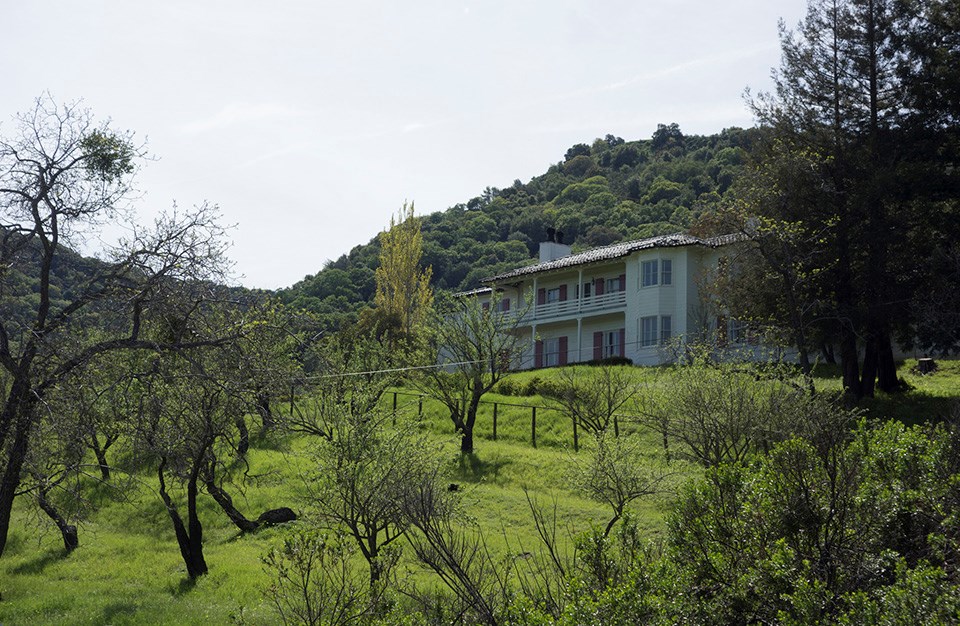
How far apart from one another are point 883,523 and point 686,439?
1495 cm

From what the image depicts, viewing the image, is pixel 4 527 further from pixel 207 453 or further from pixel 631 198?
pixel 631 198

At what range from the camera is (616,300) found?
49719 mm

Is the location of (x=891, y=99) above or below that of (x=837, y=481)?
above

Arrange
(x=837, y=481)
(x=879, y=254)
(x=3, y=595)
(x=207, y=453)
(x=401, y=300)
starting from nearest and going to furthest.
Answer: (x=837, y=481) → (x=3, y=595) → (x=207, y=453) → (x=879, y=254) → (x=401, y=300)

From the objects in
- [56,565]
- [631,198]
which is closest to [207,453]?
[56,565]

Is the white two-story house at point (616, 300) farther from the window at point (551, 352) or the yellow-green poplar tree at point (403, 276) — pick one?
the yellow-green poplar tree at point (403, 276)

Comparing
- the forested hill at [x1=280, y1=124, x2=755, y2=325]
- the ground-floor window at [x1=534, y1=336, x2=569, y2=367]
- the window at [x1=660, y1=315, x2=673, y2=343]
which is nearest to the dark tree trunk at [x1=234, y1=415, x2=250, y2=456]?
the window at [x1=660, y1=315, x2=673, y2=343]

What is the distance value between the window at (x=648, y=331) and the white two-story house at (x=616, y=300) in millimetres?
49

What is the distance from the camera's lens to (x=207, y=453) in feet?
72.6

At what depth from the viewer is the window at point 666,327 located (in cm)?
4644

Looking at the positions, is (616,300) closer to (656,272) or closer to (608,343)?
(608,343)

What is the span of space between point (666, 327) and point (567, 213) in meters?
62.7

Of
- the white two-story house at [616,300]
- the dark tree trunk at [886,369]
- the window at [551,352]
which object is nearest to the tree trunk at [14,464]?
the white two-story house at [616,300]

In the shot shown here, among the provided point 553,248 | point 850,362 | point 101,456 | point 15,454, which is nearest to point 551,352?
point 553,248
